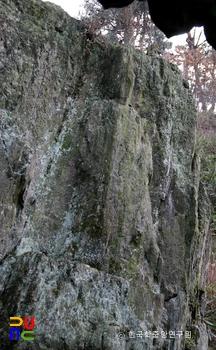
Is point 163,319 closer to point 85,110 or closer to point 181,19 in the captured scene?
point 85,110

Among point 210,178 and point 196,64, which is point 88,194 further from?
point 196,64

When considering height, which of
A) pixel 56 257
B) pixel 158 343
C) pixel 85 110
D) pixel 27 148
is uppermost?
pixel 85 110

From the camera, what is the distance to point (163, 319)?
3.82 m

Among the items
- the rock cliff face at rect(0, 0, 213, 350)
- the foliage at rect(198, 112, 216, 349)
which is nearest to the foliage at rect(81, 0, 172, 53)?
the rock cliff face at rect(0, 0, 213, 350)

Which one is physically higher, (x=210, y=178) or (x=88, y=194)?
(x=210, y=178)

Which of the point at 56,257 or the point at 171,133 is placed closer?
the point at 56,257

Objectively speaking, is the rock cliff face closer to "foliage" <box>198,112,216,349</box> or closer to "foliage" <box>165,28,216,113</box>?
"foliage" <box>198,112,216,349</box>

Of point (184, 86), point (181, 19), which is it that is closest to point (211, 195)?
point (184, 86)

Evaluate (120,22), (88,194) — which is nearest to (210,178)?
(120,22)

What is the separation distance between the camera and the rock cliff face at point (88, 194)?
2668mm

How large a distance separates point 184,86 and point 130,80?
1.14 metres

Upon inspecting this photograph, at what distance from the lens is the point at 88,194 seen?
11.4 ft

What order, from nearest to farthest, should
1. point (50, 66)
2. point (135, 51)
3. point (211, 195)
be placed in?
1. point (50, 66)
2. point (135, 51)
3. point (211, 195)

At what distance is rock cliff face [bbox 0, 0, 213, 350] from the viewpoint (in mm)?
2668
